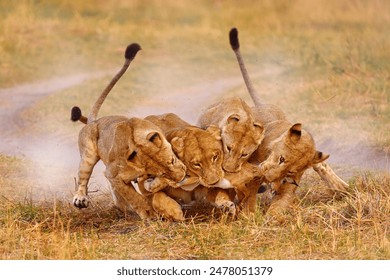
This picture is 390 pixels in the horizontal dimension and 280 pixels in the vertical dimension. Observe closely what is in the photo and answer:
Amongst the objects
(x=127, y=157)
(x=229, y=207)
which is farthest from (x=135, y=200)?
(x=229, y=207)

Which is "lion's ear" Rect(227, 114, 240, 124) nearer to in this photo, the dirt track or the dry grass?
the dry grass

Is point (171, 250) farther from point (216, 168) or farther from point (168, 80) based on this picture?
point (168, 80)

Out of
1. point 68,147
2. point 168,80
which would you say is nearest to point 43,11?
point 168,80

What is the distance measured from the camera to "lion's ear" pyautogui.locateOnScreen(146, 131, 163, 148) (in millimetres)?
6550

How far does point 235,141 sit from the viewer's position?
6754 mm

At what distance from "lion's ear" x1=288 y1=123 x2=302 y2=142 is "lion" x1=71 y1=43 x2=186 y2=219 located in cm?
73

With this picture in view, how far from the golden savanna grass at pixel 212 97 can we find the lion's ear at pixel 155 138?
0.53 metres

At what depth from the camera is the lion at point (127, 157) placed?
658cm

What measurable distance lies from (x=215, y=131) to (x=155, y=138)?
1.42 ft

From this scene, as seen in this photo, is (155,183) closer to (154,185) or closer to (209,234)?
(154,185)

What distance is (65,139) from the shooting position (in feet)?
36.4

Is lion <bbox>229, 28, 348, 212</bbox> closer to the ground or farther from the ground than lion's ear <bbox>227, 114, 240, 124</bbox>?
closer to the ground

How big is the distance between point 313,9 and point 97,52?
561cm


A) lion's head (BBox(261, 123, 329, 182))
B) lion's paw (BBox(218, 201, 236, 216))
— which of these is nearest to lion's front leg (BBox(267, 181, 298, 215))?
lion's head (BBox(261, 123, 329, 182))
